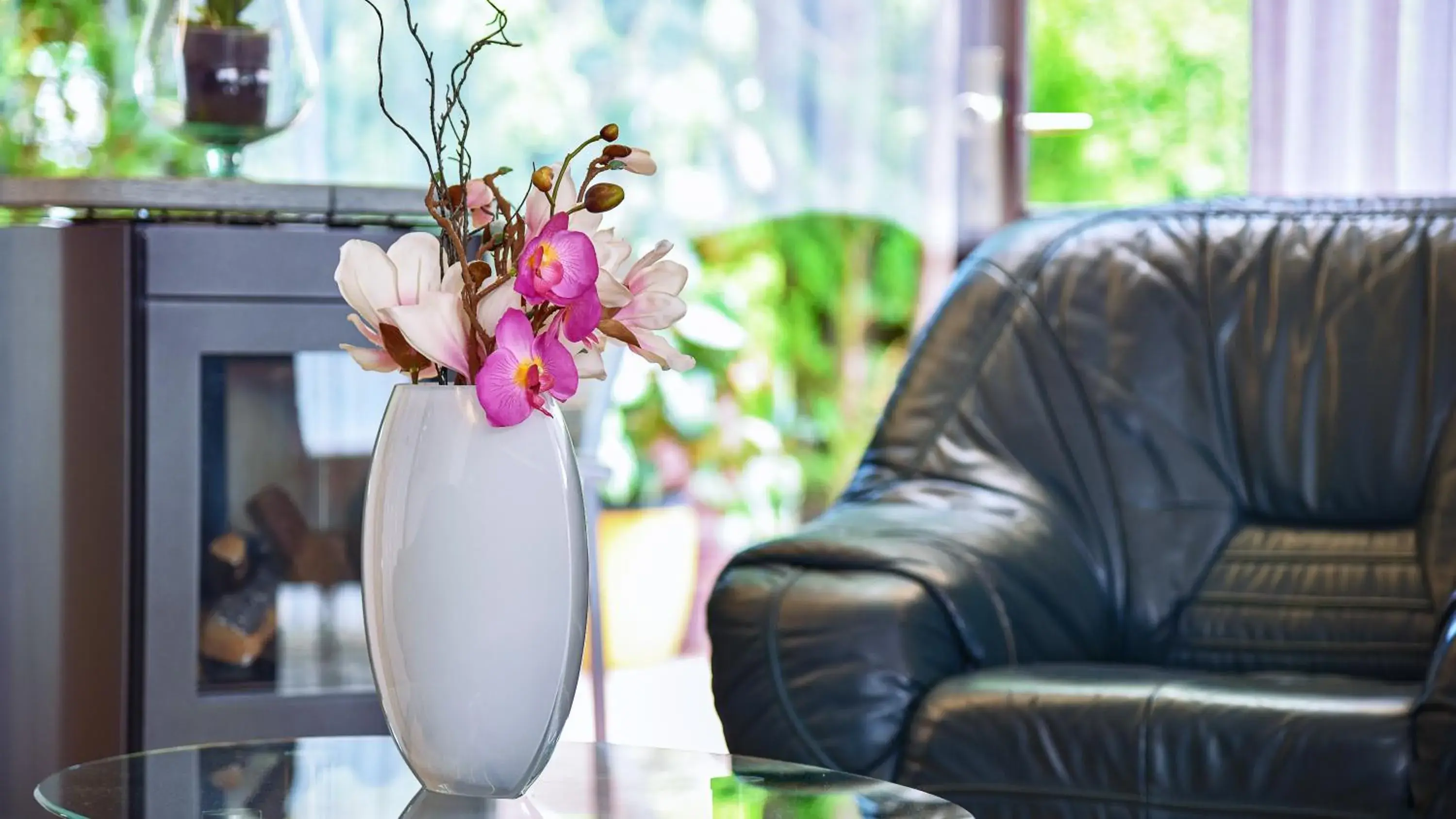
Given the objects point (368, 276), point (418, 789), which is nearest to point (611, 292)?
point (368, 276)

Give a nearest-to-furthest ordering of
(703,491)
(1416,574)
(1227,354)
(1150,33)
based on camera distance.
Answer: (1416,574)
(1227,354)
(1150,33)
(703,491)

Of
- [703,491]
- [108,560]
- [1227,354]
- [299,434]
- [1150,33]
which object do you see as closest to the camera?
[108,560]

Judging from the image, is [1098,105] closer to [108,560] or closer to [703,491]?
[703,491]

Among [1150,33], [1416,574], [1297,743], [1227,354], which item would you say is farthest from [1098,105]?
[1297,743]

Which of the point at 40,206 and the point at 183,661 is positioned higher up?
the point at 40,206

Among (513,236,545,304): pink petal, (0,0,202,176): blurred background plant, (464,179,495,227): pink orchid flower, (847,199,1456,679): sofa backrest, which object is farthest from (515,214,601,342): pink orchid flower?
(0,0,202,176): blurred background plant

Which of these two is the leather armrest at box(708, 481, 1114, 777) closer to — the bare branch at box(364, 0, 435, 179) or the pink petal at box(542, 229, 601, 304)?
the bare branch at box(364, 0, 435, 179)

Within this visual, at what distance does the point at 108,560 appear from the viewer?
174cm

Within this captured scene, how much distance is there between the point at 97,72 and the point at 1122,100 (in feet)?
6.38

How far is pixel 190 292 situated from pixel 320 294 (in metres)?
0.13

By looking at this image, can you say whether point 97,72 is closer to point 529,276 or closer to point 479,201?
point 479,201

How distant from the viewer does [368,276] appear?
3.65ft

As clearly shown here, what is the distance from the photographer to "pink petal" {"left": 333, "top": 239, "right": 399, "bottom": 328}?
1.11 meters

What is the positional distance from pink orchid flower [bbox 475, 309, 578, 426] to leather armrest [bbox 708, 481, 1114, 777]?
2.84 feet
